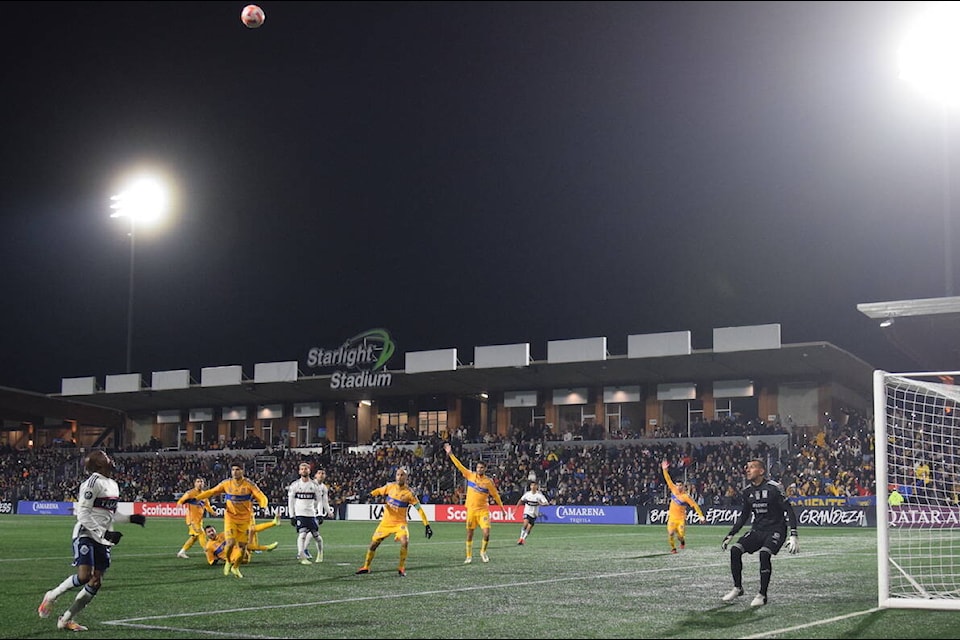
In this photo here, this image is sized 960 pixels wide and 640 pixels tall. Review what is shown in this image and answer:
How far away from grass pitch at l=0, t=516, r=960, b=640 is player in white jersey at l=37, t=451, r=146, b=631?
0.39 m

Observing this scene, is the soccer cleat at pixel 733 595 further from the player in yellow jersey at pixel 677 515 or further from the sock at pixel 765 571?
the player in yellow jersey at pixel 677 515

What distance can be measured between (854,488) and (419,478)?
2470 cm

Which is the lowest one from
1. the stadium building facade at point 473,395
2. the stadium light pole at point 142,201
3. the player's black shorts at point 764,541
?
the player's black shorts at point 764,541

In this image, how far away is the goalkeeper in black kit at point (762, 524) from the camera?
1436 centimetres

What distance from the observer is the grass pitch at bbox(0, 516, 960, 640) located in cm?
1191

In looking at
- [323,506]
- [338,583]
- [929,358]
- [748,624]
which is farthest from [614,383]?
[748,624]

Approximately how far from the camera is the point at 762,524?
1462 centimetres

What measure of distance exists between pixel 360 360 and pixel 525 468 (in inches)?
652

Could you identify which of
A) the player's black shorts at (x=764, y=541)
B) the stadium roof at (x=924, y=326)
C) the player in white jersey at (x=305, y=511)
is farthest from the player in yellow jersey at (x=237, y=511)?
the stadium roof at (x=924, y=326)

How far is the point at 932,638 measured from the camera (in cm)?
1093

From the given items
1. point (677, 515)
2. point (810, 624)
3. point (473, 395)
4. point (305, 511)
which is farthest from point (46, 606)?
point (473, 395)

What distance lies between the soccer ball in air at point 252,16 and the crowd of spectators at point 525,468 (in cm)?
3050

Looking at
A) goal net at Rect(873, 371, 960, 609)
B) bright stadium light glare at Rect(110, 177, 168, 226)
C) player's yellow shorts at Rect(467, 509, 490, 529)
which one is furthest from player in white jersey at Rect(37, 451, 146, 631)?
bright stadium light glare at Rect(110, 177, 168, 226)

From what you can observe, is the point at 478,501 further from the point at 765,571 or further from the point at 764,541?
the point at 765,571
